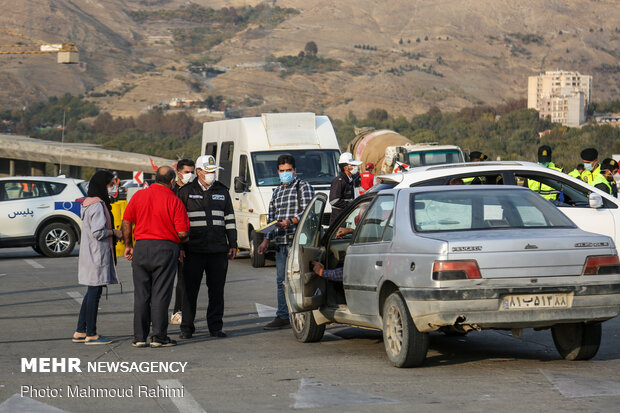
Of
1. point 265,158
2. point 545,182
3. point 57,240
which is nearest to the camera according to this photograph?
point 545,182

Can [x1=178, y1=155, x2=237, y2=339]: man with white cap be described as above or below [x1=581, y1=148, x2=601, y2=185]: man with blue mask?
below

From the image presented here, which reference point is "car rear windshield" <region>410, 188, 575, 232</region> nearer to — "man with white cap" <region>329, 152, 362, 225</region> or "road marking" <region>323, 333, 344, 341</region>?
"road marking" <region>323, 333, 344, 341</region>

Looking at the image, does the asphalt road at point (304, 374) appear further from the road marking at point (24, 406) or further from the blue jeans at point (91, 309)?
the blue jeans at point (91, 309)

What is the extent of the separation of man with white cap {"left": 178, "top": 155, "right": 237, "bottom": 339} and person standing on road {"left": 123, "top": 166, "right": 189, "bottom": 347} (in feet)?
1.85

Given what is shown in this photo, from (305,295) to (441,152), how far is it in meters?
24.2

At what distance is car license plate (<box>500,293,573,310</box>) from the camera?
8.20m

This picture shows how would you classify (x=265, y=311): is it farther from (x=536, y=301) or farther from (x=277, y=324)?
(x=536, y=301)

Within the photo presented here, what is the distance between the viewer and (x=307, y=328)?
34.5 ft

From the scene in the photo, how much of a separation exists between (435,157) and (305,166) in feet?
44.0

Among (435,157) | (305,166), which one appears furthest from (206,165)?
(435,157)

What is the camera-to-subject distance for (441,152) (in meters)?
33.8

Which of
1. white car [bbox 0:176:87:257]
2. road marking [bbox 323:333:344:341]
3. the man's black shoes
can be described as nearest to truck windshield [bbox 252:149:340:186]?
white car [bbox 0:176:87:257]

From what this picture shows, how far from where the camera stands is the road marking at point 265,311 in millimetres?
13117

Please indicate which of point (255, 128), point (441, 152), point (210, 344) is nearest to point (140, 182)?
point (441, 152)
